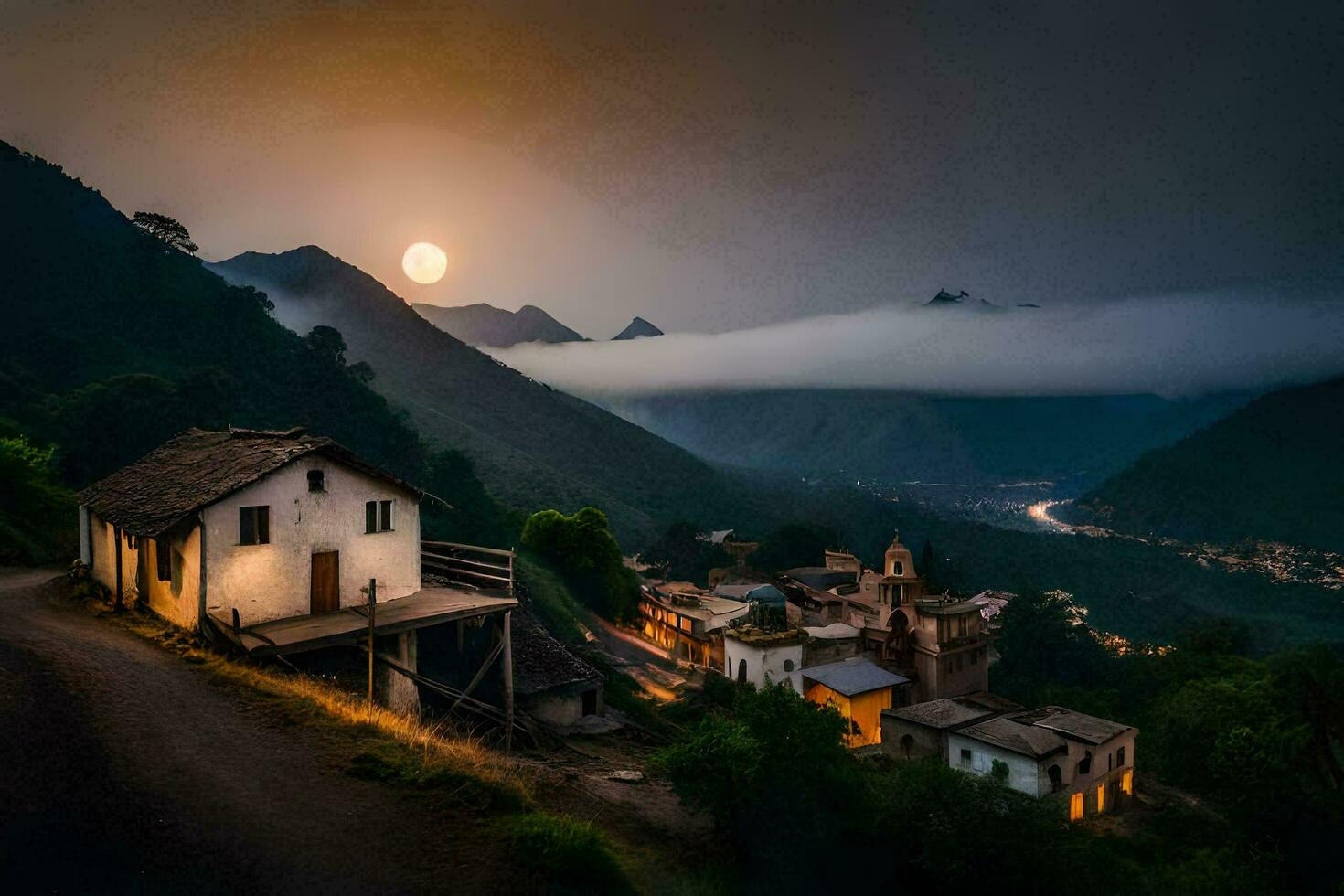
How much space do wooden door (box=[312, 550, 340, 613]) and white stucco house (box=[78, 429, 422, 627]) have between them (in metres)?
0.02

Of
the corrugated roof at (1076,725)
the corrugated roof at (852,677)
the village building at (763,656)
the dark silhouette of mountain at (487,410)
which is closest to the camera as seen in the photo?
the corrugated roof at (1076,725)

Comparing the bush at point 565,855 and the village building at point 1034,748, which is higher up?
the bush at point 565,855

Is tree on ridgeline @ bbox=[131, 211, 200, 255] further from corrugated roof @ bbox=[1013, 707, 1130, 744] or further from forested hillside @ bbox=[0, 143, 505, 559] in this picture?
corrugated roof @ bbox=[1013, 707, 1130, 744]

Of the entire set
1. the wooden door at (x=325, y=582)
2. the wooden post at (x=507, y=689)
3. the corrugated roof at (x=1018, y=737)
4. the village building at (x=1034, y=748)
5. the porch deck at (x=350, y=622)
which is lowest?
the village building at (x=1034, y=748)

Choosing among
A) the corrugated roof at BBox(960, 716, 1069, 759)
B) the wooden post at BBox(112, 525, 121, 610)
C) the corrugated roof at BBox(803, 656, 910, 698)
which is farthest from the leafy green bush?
the wooden post at BBox(112, 525, 121, 610)

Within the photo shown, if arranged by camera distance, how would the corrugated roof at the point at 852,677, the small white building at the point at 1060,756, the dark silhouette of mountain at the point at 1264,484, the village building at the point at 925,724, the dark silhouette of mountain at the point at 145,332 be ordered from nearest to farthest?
the small white building at the point at 1060,756 → the village building at the point at 925,724 → the corrugated roof at the point at 852,677 → the dark silhouette of mountain at the point at 145,332 → the dark silhouette of mountain at the point at 1264,484

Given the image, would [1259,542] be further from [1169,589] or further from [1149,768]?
[1149,768]

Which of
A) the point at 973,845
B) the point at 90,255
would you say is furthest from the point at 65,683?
the point at 90,255

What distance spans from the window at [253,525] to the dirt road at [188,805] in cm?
413

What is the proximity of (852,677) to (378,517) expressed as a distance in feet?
111

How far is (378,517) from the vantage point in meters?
20.4

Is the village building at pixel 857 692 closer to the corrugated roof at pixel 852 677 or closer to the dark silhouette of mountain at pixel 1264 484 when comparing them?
the corrugated roof at pixel 852 677

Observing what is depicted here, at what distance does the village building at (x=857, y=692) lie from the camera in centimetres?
4353

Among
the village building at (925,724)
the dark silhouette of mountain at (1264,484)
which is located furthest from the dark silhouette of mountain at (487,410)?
the dark silhouette of mountain at (1264,484)
